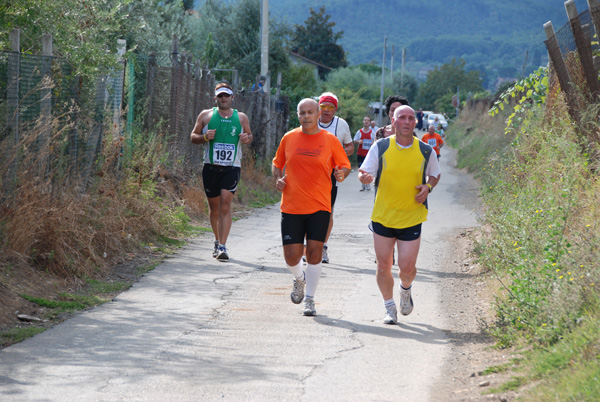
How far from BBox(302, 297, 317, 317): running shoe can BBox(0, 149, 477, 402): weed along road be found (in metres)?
0.06

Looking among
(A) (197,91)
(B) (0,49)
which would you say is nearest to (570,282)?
(B) (0,49)

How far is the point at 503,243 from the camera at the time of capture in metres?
8.98

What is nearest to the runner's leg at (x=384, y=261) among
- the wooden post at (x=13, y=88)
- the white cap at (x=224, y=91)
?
the white cap at (x=224, y=91)

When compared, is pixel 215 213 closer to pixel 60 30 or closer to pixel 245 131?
pixel 245 131

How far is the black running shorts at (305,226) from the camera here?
25.1ft

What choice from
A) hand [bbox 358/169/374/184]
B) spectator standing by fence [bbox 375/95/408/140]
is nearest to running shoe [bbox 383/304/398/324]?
hand [bbox 358/169/374/184]

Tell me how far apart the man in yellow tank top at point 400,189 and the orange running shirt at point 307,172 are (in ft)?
1.39

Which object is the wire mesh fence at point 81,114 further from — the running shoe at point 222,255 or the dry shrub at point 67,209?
the running shoe at point 222,255

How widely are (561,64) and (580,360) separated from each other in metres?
7.19

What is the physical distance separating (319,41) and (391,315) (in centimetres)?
8290

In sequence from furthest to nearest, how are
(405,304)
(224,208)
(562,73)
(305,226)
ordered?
(562,73)
(224,208)
(305,226)
(405,304)

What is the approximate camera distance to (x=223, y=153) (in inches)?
415

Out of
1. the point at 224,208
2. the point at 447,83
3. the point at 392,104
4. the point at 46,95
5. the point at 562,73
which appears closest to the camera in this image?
the point at 46,95

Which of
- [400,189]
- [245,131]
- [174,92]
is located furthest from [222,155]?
[174,92]
